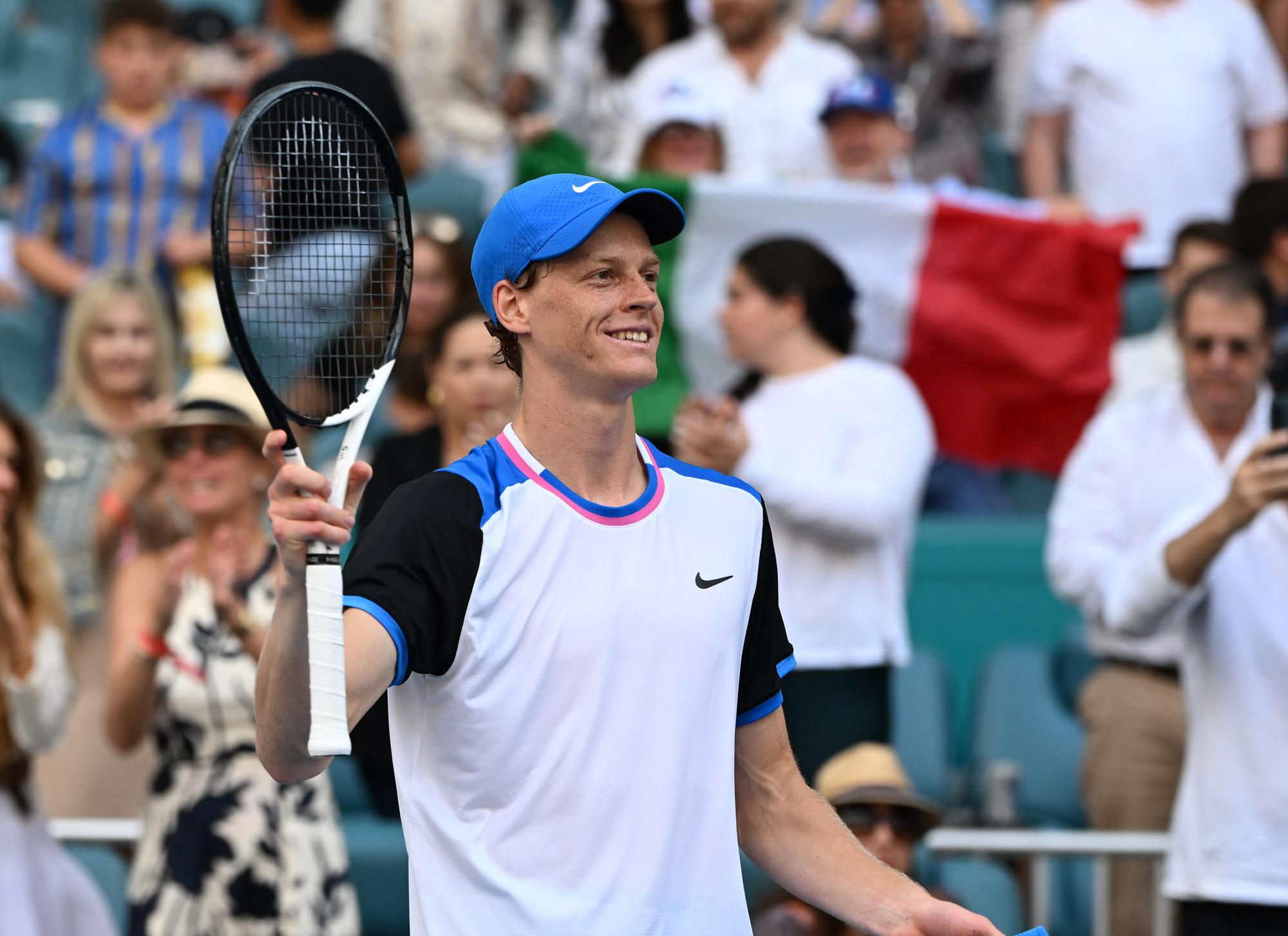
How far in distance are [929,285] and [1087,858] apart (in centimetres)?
287

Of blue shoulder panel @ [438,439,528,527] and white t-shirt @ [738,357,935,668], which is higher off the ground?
blue shoulder panel @ [438,439,528,527]

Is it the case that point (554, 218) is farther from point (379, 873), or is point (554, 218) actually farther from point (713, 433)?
point (379, 873)

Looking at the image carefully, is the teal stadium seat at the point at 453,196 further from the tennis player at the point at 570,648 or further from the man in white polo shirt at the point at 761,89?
the tennis player at the point at 570,648

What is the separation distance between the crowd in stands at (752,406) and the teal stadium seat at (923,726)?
54 cm

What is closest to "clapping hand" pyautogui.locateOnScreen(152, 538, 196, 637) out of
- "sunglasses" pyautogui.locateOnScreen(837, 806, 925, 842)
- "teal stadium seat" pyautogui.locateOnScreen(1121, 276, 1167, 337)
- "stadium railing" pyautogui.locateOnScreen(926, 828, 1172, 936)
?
"sunglasses" pyautogui.locateOnScreen(837, 806, 925, 842)

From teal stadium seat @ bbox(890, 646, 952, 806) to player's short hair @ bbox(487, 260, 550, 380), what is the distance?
129 inches

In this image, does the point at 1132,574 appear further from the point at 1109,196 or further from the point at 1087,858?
the point at 1109,196

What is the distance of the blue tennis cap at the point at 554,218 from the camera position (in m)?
2.88

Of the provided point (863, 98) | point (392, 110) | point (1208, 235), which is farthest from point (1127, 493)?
point (392, 110)

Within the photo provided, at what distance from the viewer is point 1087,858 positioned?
5434 millimetres

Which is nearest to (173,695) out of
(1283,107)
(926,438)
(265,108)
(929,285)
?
(926,438)

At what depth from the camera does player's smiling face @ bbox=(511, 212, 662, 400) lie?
291 centimetres

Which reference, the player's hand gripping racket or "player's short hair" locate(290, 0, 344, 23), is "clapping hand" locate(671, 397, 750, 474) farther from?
"player's short hair" locate(290, 0, 344, 23)

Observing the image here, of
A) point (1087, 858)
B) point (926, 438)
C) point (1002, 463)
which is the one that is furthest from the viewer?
point (1002, 463)
